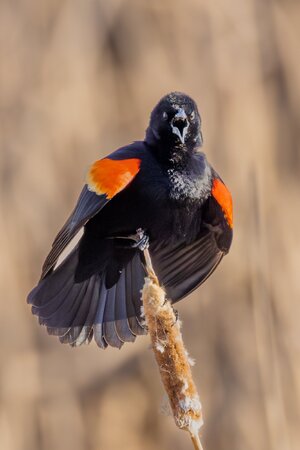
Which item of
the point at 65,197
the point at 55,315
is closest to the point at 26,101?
the point at 65,197

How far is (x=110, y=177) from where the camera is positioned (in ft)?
5.30

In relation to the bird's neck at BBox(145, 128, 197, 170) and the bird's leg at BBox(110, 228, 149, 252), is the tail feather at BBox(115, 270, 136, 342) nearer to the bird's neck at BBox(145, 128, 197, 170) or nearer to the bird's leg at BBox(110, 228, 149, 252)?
the bird's leg at BBox(110, 228, 149, 252)

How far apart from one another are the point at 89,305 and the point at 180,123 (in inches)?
18.1

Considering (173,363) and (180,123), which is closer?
(173,363)

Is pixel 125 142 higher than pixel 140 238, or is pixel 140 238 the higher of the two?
pixel 125 142

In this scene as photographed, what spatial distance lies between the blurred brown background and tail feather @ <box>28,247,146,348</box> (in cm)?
58

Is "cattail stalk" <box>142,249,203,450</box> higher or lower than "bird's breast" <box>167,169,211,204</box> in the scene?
lower

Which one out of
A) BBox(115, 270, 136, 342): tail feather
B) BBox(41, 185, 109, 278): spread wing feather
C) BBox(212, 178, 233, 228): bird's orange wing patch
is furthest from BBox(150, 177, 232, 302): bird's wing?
BBox(41, 185, 109, 278): spread wing feather

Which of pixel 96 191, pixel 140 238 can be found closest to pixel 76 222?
pixel 96 191

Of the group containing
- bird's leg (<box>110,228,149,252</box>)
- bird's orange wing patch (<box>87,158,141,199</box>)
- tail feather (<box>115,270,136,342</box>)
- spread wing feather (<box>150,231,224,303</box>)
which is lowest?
tail feather (<box>115,270,136,342</box>)

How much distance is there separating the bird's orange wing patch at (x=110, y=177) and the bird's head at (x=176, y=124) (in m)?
0.11

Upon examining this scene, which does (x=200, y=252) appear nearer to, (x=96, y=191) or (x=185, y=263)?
(x=185, y=263)

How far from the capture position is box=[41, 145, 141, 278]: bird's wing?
153 centimetres

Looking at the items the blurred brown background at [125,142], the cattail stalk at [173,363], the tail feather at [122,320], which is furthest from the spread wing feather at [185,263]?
the blurred brown background at [125,142]
